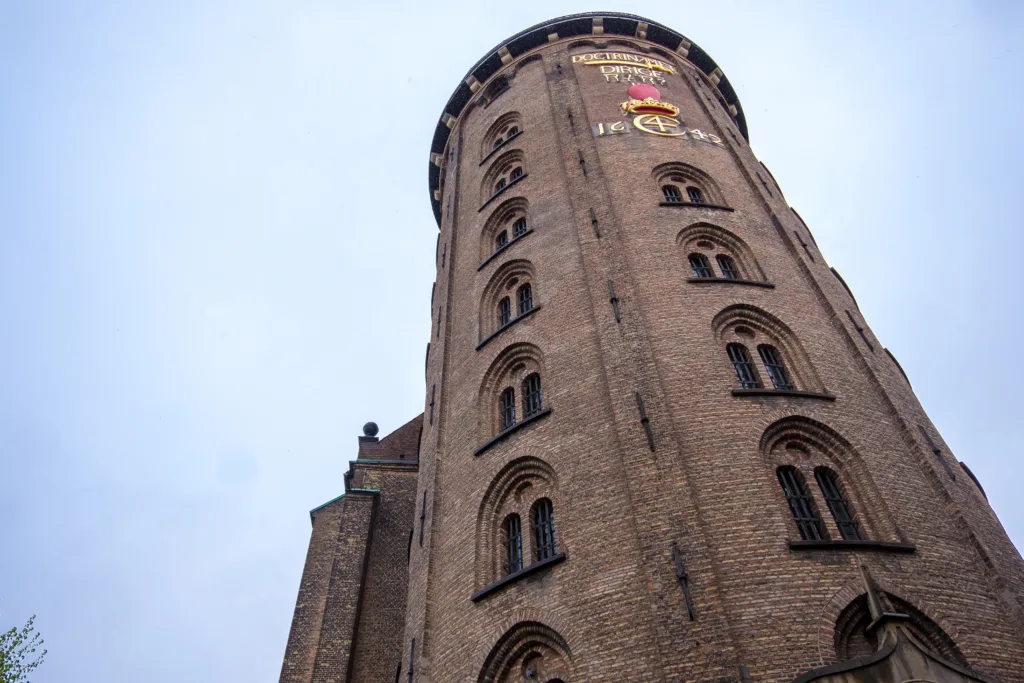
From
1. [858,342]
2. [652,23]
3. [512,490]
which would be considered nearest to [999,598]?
[858,342]

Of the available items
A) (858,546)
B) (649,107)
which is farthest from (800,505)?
(649,107)

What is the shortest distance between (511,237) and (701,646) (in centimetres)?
1326

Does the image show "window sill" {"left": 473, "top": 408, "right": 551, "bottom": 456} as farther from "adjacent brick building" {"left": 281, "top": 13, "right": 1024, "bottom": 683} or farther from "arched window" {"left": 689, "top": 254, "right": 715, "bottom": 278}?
"arched window" {"left": 689, "top": 254, "right": 715, "bottom": 278}

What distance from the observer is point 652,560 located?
34.6 ft

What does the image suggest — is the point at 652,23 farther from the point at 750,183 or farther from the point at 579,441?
the point at 579,441

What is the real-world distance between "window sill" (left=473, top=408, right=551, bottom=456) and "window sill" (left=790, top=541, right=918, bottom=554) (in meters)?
4.99

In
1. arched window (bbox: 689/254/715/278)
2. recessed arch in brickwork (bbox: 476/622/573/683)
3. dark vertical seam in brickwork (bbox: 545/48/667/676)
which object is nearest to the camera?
dark vertical seam in brickwork (bbox: 545/48/667/676)

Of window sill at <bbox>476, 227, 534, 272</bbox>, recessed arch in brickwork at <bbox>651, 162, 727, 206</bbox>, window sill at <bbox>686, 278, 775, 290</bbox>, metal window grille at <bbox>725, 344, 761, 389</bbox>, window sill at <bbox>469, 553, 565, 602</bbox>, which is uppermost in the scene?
recessed arch in brickwork at <bbox>651, 162, 727, 206</bbox>

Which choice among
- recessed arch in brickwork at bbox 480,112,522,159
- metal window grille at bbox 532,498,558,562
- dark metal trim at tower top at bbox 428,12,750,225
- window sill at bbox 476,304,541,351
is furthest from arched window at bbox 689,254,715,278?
dark metal trim at tower top at bbox 428,12,750,225

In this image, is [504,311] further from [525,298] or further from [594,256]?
[594,256]

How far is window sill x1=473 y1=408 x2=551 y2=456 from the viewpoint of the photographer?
14.0 metres

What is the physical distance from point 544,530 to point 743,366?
16.0 ft

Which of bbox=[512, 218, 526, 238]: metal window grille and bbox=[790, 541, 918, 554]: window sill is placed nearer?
bbox=[790, 541, 918, 554]: window sill

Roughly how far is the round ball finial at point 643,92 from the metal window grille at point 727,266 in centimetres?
791
